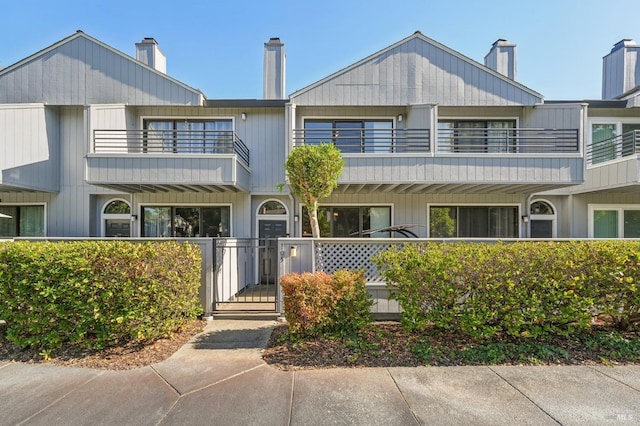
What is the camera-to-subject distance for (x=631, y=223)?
32.1ft

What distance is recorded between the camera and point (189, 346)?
187 inches

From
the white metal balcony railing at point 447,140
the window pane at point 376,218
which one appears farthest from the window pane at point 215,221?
the window pane at point 376,218

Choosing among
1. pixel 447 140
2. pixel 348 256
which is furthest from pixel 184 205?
pixel 447 140

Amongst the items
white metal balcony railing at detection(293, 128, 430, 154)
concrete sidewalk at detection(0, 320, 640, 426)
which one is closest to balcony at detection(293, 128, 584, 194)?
white metal balcony railing at detection(293, 128, 430, 154)

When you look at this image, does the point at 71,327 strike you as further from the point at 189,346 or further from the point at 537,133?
the point at 537,133

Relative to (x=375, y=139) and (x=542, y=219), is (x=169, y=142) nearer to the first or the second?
(x=375, y=139)

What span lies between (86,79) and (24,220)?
17.5 ft

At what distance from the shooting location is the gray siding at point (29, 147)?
824 cm

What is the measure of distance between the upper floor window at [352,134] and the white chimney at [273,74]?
253 cm

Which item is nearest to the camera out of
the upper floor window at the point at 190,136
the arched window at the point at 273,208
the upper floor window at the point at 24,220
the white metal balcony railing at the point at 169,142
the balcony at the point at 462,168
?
the balcony at the point at 462,168

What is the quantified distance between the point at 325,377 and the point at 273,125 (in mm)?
8255

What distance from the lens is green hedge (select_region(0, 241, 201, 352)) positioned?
4398 millimetres

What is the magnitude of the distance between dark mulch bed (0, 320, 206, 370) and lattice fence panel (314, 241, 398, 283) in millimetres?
3053

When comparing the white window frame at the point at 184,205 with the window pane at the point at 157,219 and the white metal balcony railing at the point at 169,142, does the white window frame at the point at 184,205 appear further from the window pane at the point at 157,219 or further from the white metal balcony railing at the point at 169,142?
the white metal balcony railing at the point at 169,142
